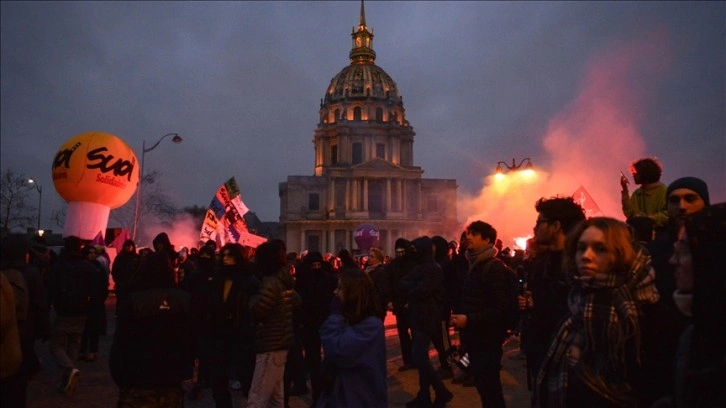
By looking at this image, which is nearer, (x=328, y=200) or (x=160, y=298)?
(x=160, y=298)

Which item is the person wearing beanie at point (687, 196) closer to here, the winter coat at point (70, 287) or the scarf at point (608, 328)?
the scarf at point (608, 328)

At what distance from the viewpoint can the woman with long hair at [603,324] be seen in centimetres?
264

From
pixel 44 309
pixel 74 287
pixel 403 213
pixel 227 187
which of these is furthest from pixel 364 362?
pixel 403 213

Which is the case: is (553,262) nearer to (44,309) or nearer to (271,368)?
(271,368)

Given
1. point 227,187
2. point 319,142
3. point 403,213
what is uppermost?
point 319,142

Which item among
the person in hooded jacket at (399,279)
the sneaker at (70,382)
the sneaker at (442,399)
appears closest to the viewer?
the sneaker at (442,399)

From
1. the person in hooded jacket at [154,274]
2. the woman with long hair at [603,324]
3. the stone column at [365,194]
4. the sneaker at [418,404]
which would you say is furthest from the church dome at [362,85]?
the woman with long hair at [603,324]

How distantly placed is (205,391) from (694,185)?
678cm

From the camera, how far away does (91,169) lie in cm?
1861

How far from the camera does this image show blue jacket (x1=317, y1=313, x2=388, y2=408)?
4047 millimetres

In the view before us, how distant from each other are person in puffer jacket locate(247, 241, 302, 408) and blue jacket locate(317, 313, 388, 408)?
1366mm

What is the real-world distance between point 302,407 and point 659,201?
4.72 meters

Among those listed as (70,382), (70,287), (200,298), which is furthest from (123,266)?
(200,298)

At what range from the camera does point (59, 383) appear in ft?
27.5
